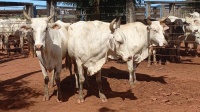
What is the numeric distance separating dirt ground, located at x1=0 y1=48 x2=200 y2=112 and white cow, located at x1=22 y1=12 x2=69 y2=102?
558mm

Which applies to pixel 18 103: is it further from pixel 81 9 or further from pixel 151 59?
pixel 81 9

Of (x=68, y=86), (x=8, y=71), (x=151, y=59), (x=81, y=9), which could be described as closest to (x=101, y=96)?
(x=68, y=86)

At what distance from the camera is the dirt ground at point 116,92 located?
6.01 metres

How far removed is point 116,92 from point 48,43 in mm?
2131

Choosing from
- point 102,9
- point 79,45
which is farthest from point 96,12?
point 79,45

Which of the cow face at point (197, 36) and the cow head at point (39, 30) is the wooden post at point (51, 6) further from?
the cow head at point (39, 30)

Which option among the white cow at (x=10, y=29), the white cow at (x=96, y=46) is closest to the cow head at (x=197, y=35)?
the white cow at (x=96, y=46)

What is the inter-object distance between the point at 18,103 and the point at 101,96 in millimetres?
1823

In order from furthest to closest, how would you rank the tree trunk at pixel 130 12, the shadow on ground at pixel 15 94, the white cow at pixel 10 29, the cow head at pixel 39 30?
the white cow at pixel 10 29
the tree trunk at pixel 130 12
the shadow on ground at pixel 15 94
the cow head at pixel 39 30

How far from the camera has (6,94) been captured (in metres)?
7.13

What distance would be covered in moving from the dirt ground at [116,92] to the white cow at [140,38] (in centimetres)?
60

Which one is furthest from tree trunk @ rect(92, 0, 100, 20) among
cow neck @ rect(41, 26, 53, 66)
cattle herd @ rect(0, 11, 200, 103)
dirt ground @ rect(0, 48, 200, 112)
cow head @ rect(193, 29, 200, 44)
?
cow neck @ rect(41, 26, 53, 66)

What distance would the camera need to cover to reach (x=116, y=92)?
285 inches

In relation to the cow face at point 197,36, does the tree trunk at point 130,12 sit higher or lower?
higher
